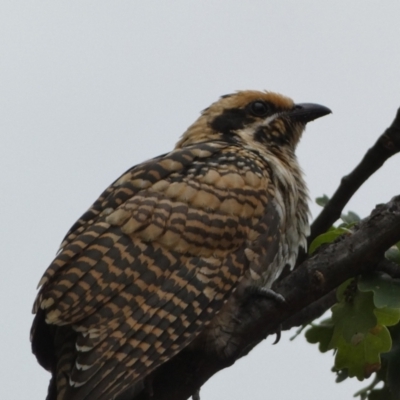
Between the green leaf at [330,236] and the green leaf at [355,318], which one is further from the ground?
the green leaf at [330,236]

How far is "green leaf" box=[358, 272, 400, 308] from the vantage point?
3.15 meters

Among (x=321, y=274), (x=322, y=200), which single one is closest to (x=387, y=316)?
(x=321, y=274)

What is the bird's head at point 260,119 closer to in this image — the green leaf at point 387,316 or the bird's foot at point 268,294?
the bird's foot at point 268,294

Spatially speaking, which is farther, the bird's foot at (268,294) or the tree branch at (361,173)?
the tree branch at (361,173)

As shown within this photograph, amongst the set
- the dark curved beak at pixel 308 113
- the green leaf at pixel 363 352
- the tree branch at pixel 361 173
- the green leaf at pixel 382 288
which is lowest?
the green leaf at pixel 363 352

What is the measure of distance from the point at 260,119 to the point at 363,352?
99.2 inches

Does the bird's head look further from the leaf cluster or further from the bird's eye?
the leaf cluster

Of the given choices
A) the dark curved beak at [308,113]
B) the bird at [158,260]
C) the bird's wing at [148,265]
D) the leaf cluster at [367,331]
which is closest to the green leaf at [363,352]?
the leaf cluster at [367,331]

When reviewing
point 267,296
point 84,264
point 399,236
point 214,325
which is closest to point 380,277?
point 399,236

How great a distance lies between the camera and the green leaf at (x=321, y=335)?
3.67 meters

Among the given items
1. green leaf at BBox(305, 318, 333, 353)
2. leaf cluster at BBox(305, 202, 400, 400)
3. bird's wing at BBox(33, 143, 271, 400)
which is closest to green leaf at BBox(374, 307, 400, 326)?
leaf cluster at BBox(305, 202, 400, 400)

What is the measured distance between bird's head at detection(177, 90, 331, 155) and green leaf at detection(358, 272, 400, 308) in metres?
2.29

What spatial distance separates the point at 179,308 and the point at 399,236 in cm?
119

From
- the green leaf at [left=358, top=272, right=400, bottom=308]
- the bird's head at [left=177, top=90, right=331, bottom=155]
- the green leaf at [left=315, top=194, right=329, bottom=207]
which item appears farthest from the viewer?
the bird's head at [left=177, top=90, right=331, bottom=155]
